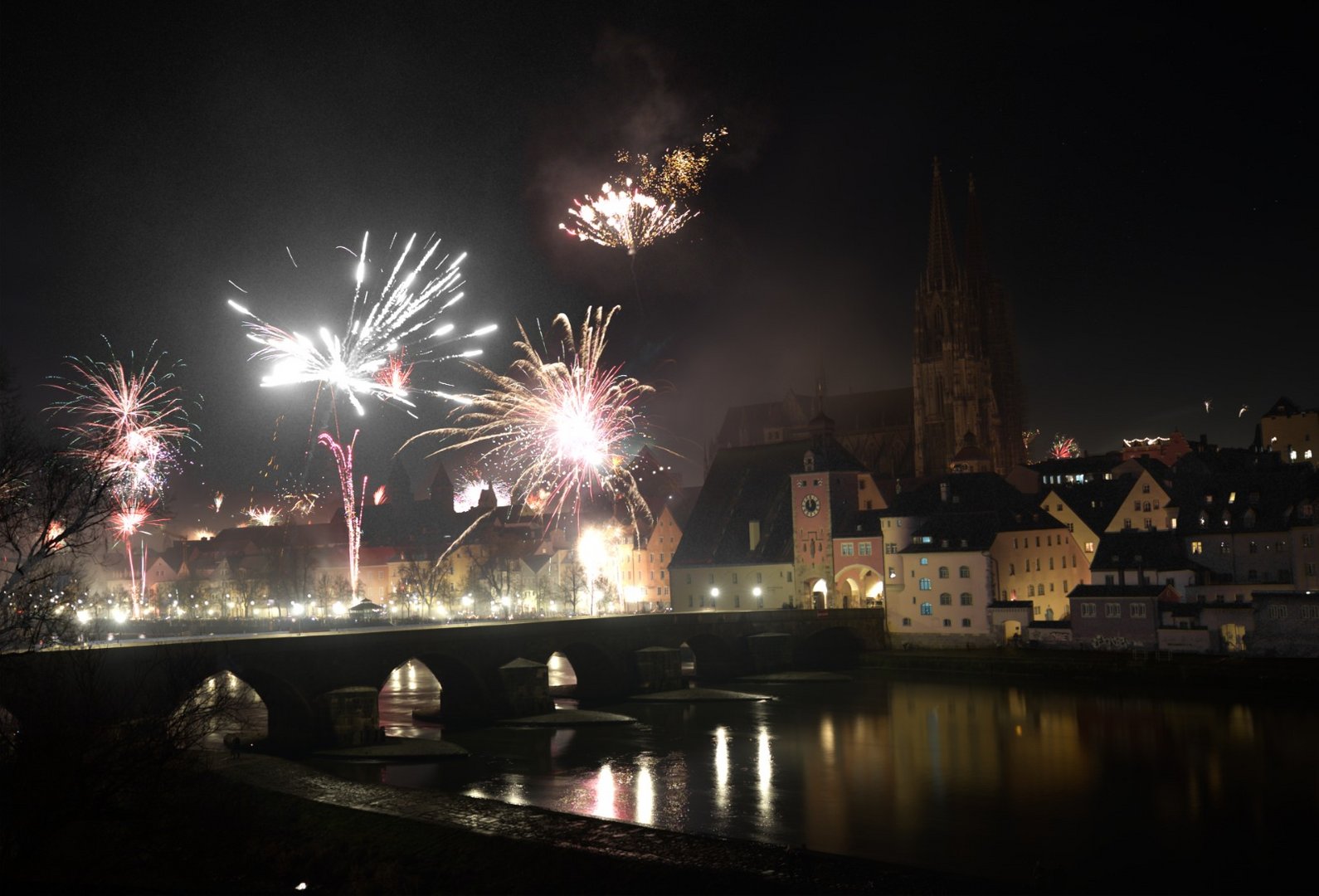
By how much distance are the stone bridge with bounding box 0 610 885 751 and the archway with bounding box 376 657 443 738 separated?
1.86 meters

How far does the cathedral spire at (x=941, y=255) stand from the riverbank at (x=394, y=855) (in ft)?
392

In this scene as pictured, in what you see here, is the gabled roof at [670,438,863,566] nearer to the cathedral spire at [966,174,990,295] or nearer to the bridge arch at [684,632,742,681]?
the bridge arch at [684,632,742,681]

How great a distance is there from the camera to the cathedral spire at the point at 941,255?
480 feet

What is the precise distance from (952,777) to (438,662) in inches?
1080

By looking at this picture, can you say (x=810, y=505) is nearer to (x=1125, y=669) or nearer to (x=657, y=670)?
(x=657, y=670)

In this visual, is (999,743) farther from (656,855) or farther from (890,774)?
(656,855)

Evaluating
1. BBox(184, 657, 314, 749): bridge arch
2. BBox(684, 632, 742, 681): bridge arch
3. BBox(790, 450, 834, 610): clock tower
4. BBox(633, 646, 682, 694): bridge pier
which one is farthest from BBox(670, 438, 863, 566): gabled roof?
BBox(184, 657, 314, 749): bridge arch

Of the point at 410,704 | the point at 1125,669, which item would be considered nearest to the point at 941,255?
the point at 1125,669

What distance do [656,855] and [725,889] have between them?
10.6 feet

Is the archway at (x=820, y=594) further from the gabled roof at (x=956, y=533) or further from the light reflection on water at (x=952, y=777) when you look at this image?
the light reflection on water at (x=952, y=777)

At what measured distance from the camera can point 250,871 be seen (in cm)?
3312

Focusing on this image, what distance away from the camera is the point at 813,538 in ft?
315

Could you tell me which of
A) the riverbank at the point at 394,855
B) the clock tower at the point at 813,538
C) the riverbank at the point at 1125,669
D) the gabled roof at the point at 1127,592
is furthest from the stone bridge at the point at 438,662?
the gabled roof at the point at 1127,592

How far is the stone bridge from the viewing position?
37.1 m
